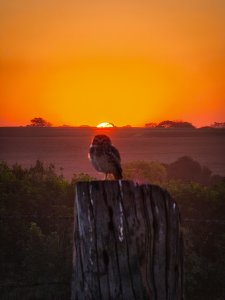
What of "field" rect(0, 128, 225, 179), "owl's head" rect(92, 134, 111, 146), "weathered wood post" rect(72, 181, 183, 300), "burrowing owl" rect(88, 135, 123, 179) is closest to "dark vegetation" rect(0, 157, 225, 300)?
"burrowing owl" rect(88, 135, 123, 179)

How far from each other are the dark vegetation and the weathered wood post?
9.05 meters

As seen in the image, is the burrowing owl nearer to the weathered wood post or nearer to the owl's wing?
the owl's wing

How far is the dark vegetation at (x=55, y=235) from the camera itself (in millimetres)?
13430

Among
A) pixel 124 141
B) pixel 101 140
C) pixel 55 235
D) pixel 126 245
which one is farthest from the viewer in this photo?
pixel 124 141

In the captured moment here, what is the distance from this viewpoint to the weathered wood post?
8.18ft

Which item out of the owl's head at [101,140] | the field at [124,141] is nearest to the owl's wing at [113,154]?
the owl's head at [101,140]

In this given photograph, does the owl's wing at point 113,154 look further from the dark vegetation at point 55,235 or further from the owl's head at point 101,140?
the dark vegetation at point 55,235

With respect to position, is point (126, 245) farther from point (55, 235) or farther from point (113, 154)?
point (55, 235)

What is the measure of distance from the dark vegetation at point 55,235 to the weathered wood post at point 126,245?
9.05 metres

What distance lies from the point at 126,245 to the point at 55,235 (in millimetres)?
11312

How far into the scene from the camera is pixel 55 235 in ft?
44.5

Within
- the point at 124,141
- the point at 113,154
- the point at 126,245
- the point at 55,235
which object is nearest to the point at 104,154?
the point at 113,154

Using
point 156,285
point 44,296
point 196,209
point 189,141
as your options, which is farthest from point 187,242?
point 189,141

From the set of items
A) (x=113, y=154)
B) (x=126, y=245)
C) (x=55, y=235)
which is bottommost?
(x=55, y=235)
